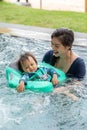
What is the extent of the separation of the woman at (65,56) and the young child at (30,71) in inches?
8.6

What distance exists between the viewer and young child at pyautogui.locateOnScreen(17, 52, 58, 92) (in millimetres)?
5105

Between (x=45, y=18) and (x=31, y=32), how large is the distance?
1862mm

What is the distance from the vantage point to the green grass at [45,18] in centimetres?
996

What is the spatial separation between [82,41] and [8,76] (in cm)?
315

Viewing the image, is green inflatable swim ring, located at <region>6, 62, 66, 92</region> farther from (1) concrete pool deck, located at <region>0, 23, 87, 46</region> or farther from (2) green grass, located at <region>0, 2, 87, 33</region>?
(2) green grass, located at <region>0, 2, 87, 33</region>

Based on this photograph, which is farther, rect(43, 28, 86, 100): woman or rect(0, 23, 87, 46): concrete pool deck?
rect(0, 23, 87, 46): concrete pool deck

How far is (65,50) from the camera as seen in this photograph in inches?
205

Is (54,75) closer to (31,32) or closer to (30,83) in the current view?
(30,83)

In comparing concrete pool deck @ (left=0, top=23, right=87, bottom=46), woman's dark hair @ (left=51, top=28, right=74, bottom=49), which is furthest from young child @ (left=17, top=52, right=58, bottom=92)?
concrete pool deck @ (left=0, top=23, right=87, bottom=46)

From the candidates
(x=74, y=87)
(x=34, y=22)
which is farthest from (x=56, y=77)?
(x=34, y=22)

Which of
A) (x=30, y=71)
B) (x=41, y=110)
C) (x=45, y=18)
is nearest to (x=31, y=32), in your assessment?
(x=45, y=18)

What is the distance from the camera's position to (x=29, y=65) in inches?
204

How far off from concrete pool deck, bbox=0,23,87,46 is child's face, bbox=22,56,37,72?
2.88 metres

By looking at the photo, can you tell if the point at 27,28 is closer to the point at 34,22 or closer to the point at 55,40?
the point at 34,22
